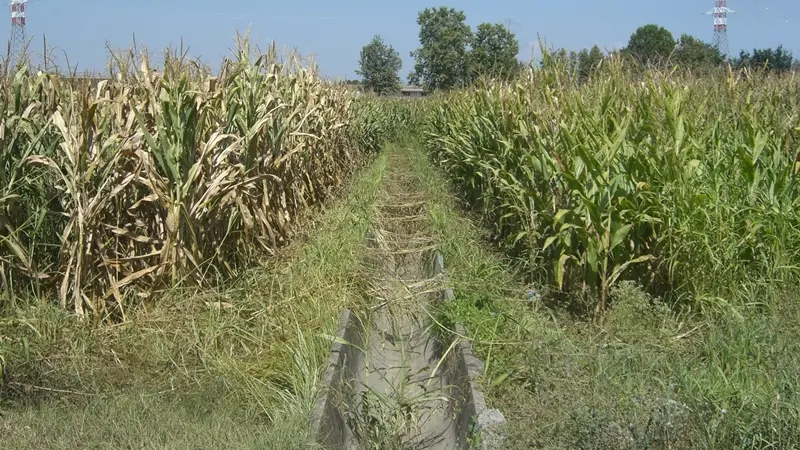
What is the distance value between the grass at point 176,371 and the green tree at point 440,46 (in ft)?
202

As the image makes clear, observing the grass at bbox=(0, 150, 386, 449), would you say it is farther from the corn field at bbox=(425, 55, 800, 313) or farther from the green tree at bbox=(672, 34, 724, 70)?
the green tree at bbox=(672, 34, 724, 70)

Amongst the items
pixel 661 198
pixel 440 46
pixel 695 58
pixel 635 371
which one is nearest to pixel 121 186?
pixel 635 371

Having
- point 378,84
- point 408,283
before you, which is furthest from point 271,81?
point 378,84

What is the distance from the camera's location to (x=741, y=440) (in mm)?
3639

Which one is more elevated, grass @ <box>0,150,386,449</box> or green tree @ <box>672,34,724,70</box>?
green tree @ <box>672,34,724,70</box>

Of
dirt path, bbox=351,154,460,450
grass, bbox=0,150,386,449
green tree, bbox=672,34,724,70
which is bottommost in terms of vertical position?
dirt path, bbox=351,154,460,450

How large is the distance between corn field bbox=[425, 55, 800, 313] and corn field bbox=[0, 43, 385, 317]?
2.70 meters

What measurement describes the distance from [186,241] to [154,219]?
12.4 inches

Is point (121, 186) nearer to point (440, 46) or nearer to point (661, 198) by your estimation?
point (661, 198)

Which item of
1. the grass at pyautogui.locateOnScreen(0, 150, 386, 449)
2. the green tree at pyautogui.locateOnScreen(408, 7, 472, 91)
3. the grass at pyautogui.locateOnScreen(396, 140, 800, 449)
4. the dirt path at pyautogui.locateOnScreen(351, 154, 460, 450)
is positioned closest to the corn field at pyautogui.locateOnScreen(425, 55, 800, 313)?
the grass at pyautogui.locateOnScreen(396, 140, 800, 449)

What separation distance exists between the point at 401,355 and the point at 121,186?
8.92 feet

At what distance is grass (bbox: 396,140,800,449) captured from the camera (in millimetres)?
3703

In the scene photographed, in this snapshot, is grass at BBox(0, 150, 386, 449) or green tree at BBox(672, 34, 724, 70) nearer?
grass at BBox(0, 150, 386, 449)

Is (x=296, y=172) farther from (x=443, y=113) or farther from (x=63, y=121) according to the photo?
(x=443, y=113)
